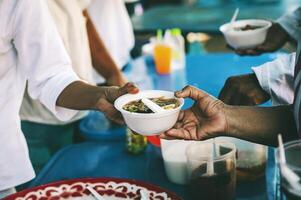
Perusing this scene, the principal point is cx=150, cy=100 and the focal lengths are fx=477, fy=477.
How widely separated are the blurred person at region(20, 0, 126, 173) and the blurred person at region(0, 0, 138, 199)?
1.59ft

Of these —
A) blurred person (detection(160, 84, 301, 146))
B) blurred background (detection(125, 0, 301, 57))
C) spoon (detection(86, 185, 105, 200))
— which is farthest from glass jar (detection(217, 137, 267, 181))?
blurred background (detection(125, 0, 301, 57))

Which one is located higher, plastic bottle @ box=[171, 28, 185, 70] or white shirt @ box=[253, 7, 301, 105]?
white shirt @ box=[253, 7, 301, 105]

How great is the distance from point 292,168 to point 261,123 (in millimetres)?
430

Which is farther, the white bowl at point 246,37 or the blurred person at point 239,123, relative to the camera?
the white bowl at point 246,37

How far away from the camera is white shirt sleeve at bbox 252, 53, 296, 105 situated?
4.87ft

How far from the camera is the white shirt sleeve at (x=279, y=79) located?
1483mm

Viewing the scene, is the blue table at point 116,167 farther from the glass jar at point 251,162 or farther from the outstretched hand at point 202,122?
the outstretched hand at point 202,122

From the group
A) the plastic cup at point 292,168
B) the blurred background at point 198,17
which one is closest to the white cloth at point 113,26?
the blurred background at point 198,17

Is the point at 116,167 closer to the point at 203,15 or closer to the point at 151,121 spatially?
the point at 151,121

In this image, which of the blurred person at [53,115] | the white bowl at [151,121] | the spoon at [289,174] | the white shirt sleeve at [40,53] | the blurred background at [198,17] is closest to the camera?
the spoon at [289,174]

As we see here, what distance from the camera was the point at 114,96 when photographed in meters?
1.38

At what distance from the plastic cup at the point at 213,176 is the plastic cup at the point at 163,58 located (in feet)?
4.10

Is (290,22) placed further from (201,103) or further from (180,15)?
(180,15)

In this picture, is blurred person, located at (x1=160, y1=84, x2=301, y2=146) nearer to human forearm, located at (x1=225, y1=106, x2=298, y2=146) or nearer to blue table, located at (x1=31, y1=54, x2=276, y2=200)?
human forearm, located at (x1=225, y1=106, x2=298, y2=146)
